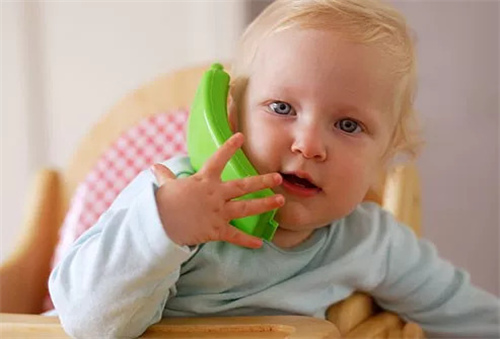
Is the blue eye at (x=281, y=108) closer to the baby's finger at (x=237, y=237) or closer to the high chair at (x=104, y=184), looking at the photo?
the baby's finger at (x=237, y=237)

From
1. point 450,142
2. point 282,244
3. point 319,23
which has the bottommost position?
point 450,142

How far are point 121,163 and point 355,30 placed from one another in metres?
0.47

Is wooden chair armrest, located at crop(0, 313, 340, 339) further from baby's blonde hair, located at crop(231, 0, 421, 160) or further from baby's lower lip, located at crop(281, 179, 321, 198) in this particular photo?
baby's blonde hair, located at crop(231, 0, 421, 160)

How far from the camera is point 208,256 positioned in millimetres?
861

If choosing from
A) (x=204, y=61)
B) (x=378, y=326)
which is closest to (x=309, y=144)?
(x=378, y=326)

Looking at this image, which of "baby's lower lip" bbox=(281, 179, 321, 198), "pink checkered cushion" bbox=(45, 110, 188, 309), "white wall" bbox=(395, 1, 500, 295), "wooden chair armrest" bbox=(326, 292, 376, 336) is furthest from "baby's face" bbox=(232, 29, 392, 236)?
"white wall" bbox=(395, 1, 500, 295)

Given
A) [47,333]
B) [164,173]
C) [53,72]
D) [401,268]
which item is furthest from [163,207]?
[53,72]

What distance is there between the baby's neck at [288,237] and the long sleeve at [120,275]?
15 cm

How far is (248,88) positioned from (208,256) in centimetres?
17

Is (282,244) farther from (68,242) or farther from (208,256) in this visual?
(68,242)

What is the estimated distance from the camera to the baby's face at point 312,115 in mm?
817

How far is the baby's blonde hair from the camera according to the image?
0.83m

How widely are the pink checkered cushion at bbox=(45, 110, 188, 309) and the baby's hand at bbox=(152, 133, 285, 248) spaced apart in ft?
1.46

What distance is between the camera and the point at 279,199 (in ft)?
2.46
